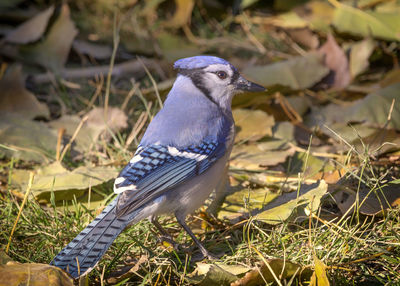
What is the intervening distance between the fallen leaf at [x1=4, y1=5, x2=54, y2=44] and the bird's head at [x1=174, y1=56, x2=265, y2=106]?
1.72m

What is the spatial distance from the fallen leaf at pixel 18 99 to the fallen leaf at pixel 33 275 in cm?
170

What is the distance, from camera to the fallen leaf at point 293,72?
3.46 meters

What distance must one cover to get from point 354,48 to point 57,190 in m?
2.36

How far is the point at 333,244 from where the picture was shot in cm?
212

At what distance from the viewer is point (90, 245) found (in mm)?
2020

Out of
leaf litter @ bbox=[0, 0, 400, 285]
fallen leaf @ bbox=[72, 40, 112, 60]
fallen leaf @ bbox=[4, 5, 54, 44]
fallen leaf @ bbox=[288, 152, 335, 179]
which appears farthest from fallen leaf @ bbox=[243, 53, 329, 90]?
fallen leaf @ bbox=[4, 5, 54, 44]

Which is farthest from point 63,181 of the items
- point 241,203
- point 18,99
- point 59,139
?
point 18,99

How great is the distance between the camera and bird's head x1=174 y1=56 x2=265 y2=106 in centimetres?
270

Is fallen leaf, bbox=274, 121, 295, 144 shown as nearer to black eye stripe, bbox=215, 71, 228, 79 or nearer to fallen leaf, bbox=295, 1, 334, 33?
black eye stripe, bbox=215, 71, 228, 79

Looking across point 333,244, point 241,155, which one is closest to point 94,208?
point 241,155

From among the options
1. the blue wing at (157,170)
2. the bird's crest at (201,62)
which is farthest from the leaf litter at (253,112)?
the bird's crest at (201,62)

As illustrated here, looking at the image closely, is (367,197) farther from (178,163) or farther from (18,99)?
(18,99)

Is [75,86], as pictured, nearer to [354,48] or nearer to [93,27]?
[93,27]

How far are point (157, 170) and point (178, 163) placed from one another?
11 centimetres
